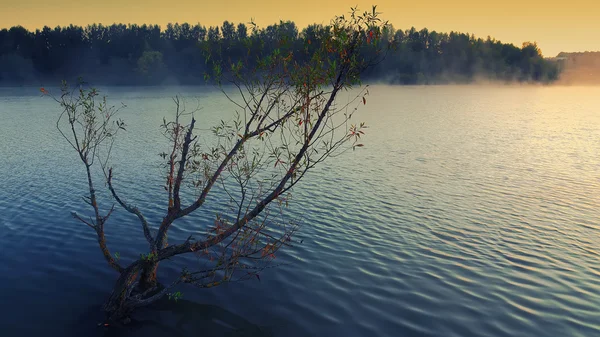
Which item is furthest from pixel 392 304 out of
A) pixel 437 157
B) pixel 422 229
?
pixel 437 157

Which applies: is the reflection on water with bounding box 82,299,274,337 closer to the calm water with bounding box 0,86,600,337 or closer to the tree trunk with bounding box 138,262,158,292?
the calm water with bounding box 0,86,600,337

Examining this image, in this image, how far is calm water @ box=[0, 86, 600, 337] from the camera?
14.4 meters

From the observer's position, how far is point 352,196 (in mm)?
28625

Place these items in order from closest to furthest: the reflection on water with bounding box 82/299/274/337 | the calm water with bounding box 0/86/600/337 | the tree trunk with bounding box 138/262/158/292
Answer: the reflection on water with bounding box 82/299/274/337, the calm water with bounding box 0/86/600/337, the tree trunk with bounding box 138/262/158/292

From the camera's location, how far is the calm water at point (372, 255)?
1436cm

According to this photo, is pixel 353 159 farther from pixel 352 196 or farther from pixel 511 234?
pixel 511 234

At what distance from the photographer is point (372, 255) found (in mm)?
19422

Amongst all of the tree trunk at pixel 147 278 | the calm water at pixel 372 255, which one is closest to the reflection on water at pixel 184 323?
the calm water at pixel 372 255

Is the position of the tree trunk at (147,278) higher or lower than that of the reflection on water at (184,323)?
higher

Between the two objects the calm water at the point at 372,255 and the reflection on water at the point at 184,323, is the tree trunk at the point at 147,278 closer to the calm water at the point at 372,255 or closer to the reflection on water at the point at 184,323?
the reflection on water at the point at 184,323

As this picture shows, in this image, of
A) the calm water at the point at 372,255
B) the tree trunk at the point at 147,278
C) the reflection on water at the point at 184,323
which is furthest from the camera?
the tree trunk at the point at 147,278

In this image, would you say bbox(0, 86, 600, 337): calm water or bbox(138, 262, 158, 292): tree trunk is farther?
bbox(138, 262, 158, 292): tree trunk

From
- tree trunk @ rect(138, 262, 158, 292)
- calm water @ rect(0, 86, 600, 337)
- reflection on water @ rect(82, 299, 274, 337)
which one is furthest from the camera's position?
tree trunk @ rect(138, 262, 158, 292)

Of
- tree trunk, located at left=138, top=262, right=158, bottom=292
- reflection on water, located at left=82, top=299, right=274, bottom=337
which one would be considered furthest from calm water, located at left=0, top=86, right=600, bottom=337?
tree trunk, located at left=138, top=262, right=158, bottom=292
